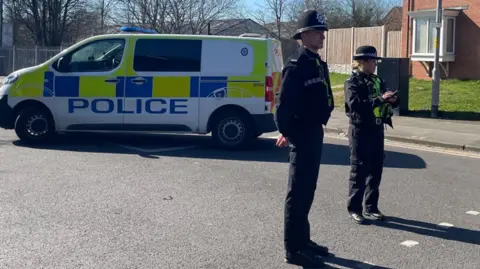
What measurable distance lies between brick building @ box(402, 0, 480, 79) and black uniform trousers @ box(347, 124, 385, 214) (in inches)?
724

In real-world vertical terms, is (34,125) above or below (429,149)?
above

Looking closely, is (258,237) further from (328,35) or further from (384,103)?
(328,35)

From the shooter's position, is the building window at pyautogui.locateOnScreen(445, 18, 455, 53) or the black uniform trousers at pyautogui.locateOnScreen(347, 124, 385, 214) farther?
the building window at pyautogui.locateOnScreen(445, 18, 455, 53)

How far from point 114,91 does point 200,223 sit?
201 inches

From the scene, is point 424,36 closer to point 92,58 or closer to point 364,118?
point 92,58

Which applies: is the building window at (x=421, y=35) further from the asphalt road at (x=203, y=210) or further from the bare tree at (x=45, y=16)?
the bare tree at (x=45, y=16)

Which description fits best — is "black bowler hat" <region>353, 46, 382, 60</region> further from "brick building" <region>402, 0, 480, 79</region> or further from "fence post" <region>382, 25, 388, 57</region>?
"fence post" <region>382, 25, 388, 57</region>

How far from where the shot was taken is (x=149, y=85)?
423 inches

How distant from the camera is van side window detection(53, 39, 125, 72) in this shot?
1086cm

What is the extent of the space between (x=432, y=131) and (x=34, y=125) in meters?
7.98

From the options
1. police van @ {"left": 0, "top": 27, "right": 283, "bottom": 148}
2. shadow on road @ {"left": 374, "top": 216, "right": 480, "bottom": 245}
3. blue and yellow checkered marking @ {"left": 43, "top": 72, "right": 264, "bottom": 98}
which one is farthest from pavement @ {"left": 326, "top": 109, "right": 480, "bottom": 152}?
shadow on road @ {"left": 374, "top": 216, "right": 480, "bottom": 245}

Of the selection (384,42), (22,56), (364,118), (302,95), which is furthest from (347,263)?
(22,56)

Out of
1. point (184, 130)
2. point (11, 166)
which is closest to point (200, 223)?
point (11, 166)

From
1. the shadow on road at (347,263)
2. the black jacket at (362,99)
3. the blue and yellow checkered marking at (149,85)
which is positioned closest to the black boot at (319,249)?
the shadow on road at (347,263)
